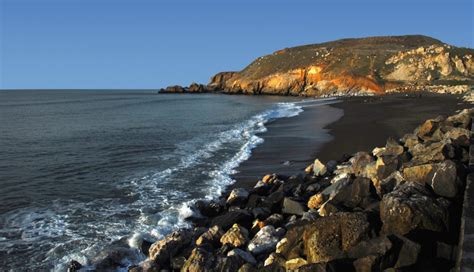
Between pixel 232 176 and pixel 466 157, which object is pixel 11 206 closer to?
pixel 232 176

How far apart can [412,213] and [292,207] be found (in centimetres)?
434

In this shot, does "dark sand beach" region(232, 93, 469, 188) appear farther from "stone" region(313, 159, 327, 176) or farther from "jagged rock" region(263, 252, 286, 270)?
"jagged rock" region(263, 252, 286, 270)

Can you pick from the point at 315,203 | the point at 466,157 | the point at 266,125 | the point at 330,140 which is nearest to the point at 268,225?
the point at 315,203

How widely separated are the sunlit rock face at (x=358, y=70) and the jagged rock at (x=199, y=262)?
235 ft

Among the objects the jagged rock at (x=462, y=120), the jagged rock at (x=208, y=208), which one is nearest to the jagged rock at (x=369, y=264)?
the jagged rock at (x=208, y=208)

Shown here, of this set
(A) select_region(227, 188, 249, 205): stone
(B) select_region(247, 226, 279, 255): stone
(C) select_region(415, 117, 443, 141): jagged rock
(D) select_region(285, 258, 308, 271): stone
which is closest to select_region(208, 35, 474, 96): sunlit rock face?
(C) select_region(415, 117, 443, 141): jagged rock

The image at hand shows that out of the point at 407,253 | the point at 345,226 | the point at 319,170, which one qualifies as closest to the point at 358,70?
the point at 319,170

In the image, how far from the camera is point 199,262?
8.75 metres

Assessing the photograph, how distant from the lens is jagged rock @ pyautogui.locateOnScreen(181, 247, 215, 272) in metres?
8.63

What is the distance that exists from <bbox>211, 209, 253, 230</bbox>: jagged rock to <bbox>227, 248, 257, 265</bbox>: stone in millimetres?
2166

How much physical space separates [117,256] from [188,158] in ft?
41.0

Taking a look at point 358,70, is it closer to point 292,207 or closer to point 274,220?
point 292,207

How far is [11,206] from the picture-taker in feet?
48.3

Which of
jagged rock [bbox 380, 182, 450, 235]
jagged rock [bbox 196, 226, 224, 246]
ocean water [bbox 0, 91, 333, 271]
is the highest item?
jagged rock [bbox 380, 182, 450, 235]
